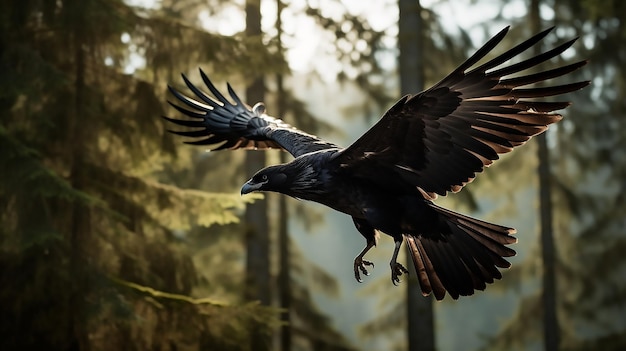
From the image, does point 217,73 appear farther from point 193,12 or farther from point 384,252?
point 384,252

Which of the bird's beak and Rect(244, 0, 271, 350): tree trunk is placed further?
Rect(244, 0, 271, 350): tree trunk

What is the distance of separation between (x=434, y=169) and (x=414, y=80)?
6825 millimetres

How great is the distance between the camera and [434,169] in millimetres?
4711

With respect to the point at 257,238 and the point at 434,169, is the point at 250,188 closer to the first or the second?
the point at 434,169

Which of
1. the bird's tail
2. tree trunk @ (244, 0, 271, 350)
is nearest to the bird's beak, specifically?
the bird's tail

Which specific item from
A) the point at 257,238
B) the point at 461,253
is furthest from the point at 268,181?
the point at 257,238

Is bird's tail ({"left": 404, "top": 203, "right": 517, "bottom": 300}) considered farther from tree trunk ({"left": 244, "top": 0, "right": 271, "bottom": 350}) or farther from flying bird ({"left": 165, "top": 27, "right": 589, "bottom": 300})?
tree trunk ({"left": 244, "top": 0, "right": 271, "bottom": 350})

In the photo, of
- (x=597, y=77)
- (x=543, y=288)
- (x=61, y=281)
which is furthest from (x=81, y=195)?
(x=597, y=77)

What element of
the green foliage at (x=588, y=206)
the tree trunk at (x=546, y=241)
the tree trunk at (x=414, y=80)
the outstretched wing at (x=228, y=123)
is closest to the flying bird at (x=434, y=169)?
the outstretched wing at (x=228, y=123)

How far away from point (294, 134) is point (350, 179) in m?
1.51

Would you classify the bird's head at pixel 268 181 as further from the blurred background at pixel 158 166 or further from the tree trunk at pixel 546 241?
the tree trunk at pixel 546 241

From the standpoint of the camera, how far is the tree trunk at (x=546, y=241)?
14859mm

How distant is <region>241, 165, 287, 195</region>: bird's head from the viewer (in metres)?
4.82

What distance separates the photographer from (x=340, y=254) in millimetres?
77688
